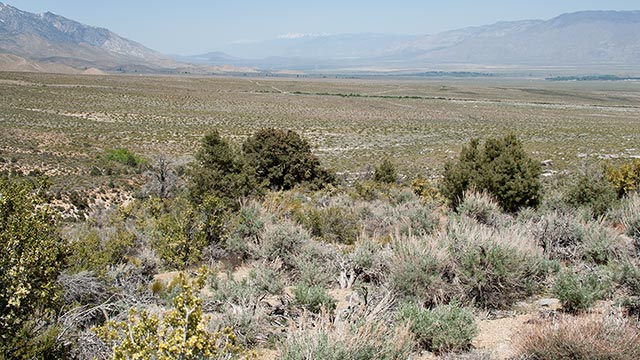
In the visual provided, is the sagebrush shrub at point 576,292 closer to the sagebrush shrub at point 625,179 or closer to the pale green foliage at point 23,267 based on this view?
the pale green foliage at point 23,267

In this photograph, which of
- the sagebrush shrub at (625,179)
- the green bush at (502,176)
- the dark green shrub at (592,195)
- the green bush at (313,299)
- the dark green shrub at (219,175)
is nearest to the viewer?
the green bush at (313,299)

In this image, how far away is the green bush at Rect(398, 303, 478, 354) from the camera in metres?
5.40

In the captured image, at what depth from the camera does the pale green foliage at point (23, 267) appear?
4.69 metres

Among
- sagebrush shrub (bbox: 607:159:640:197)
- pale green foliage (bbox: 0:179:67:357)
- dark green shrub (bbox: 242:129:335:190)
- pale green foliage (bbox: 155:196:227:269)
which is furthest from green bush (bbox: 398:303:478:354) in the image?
dark green shrub (bbox: 242:129:335:190)

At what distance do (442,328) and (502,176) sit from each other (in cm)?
1128

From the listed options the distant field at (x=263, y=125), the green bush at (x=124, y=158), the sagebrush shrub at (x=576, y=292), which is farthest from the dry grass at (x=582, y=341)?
the green bush at (x=124, y=158)

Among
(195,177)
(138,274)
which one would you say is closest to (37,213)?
(138,274)

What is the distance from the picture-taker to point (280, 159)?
2217 centimetres

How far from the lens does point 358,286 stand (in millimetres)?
7270

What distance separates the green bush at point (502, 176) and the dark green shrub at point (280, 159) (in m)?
7.20

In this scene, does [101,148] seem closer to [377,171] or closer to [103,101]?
[377,171]

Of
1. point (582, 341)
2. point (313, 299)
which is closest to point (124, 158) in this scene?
point (313, 299)

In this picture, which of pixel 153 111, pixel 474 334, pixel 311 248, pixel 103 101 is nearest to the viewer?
pixel 474 334

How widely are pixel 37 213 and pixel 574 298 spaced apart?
620 centimetres
